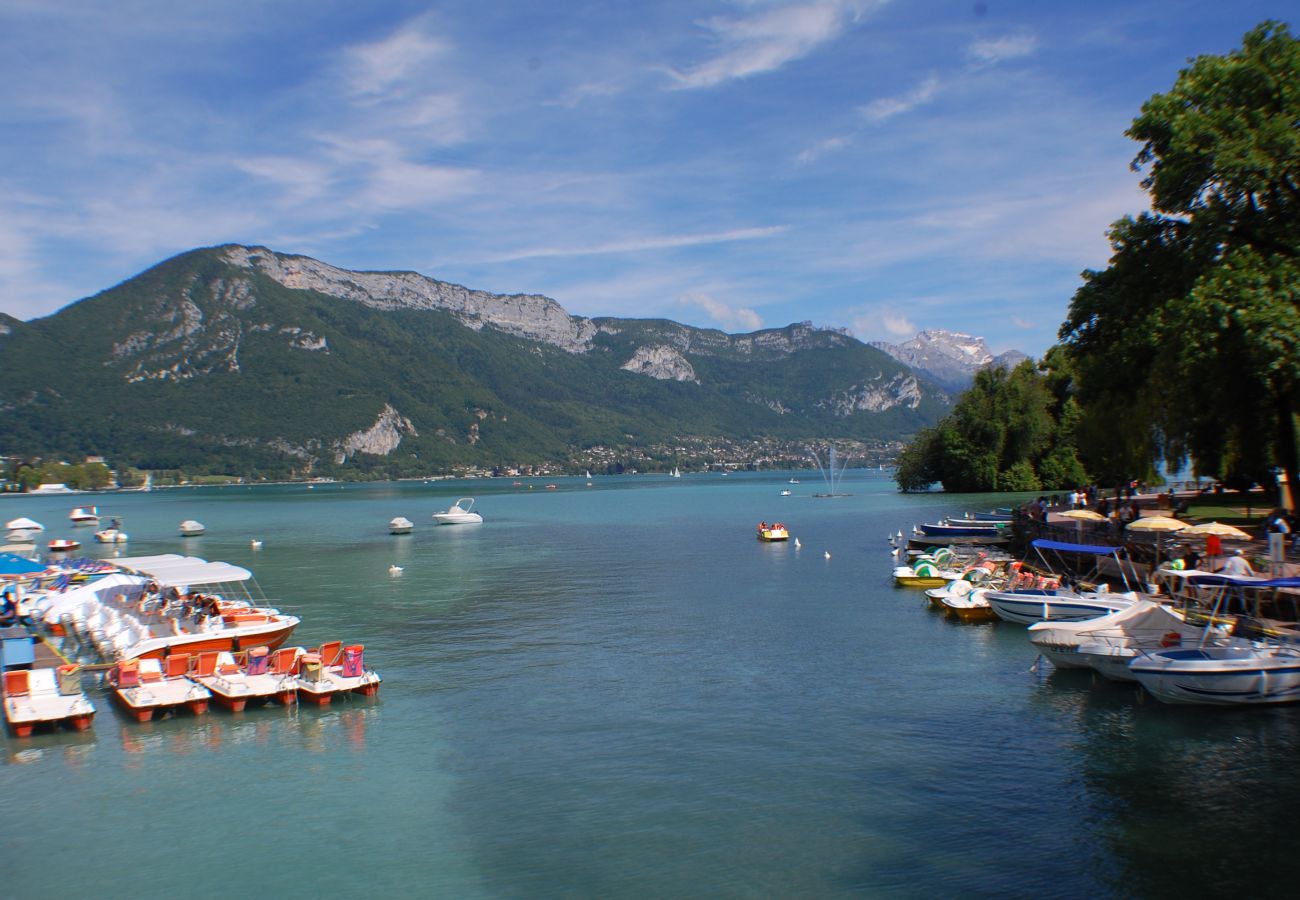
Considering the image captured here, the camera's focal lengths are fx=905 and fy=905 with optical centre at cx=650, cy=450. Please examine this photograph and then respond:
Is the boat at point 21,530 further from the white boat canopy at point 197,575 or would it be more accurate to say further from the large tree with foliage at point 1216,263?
the large tree with foliage at point 1216,263

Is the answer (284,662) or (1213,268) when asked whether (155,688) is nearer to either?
(284,662)

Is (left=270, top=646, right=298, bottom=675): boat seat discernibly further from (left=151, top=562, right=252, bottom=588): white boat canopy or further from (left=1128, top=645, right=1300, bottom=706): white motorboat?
(left=1128, top=645, right=1300, bottom=706): white motorboat

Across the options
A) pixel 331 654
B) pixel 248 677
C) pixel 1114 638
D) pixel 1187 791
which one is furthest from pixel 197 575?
pixel 1187 791

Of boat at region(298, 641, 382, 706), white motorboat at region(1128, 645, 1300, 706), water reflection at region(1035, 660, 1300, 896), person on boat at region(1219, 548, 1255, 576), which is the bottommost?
water reflection at region(1035, 660, 1300, 896)

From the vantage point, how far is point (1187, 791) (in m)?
16.1

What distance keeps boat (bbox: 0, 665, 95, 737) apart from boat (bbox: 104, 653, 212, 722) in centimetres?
89

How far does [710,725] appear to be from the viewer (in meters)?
21.4

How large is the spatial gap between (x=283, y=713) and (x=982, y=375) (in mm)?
111878

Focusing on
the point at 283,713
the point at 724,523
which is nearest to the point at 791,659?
the point at 283,713

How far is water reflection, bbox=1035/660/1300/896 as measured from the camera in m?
13.2

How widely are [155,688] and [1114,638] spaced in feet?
82.1

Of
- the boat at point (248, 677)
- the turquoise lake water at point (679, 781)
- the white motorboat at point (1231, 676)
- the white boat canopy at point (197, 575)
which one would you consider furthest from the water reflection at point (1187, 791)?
the white boat canopy at point (197, 575)

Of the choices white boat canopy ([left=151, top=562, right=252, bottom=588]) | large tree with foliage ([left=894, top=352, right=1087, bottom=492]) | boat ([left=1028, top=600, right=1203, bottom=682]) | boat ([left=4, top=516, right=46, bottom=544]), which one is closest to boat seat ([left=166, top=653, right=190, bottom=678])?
white boat canopy ([left=151, top=562, right=252, bottom=588])

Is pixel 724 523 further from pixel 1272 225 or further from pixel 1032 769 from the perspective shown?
pixel 1032 769
